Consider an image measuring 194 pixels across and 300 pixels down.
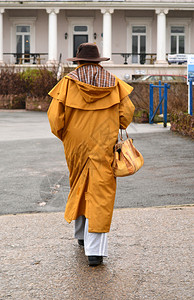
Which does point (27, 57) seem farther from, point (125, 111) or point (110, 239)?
point (125, 111)

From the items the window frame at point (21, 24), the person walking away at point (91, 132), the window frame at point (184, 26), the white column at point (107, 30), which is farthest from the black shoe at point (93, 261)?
the window frame at point (184, 26)

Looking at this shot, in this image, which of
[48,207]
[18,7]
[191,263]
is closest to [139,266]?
[191,263]

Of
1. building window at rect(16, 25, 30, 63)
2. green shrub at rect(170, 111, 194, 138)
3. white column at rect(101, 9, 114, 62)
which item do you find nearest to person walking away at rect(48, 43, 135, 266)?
green shrub at rect(170, 111, 194, 138)

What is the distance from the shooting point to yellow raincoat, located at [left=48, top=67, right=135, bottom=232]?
4.43m

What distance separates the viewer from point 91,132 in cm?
450

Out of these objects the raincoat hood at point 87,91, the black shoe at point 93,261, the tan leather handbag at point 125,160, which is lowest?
the black shoe at point 93,261

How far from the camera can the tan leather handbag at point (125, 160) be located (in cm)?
442

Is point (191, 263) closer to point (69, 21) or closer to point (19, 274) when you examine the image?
point (19, 274)

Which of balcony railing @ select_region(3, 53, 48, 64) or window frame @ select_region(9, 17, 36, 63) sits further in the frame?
window frame @ select_region(9, 17, 36, 63)

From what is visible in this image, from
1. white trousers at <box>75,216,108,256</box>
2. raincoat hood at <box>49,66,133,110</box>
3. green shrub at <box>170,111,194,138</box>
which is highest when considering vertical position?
raincoat hood at <box>49,66,133,110</box>

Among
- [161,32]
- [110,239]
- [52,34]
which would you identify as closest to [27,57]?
[52,34]

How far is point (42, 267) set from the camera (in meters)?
4.38

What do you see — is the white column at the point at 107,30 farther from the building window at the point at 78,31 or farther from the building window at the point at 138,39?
the building window at the point at 138,39

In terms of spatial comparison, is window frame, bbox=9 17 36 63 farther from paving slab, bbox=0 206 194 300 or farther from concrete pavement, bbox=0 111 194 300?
paving slab, bbox=0 206 194 300
